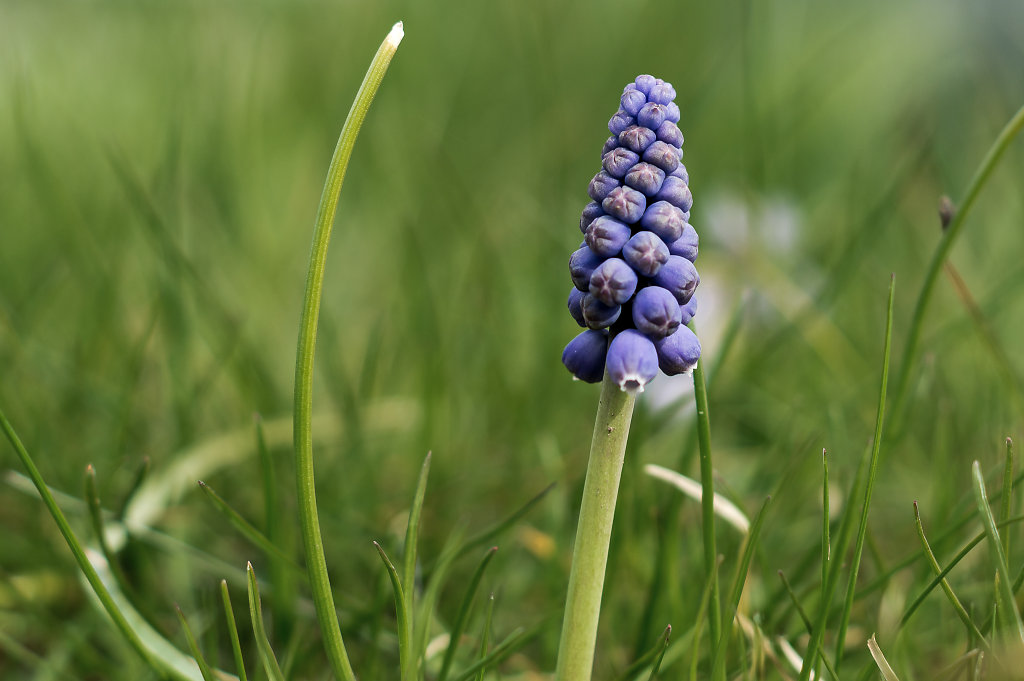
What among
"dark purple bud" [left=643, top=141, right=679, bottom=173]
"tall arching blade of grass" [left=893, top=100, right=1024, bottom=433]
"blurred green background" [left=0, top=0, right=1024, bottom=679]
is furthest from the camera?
"blurred green background" [left=0, top=0, right=1024, bottom=679]

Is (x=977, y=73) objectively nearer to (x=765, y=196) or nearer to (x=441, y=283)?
(x=765, y=196)

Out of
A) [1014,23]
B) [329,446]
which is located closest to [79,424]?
[329,446]

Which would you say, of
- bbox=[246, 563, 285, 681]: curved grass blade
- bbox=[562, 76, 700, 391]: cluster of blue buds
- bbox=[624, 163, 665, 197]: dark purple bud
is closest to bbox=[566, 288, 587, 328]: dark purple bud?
bbox=[562, 76, 700, 391]: cluster of blue buds

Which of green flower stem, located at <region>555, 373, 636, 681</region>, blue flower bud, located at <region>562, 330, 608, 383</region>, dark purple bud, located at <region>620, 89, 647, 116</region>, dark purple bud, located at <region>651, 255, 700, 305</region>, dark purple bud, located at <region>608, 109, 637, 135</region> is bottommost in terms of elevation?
green flower stem, located at <region>555, 373, 636, 681</region>

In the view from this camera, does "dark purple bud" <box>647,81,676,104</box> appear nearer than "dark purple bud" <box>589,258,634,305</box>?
No

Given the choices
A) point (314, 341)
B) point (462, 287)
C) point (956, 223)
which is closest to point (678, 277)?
point (314, 341)

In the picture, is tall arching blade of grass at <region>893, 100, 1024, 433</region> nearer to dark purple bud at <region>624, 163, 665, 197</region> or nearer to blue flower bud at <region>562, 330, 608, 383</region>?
dark purple bud at <region>624, 163, 665, 197</region>

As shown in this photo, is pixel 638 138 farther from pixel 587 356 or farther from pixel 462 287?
pixel 462 287
